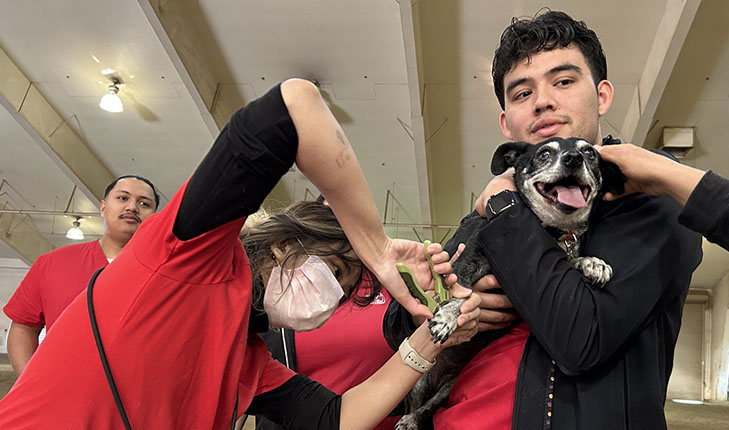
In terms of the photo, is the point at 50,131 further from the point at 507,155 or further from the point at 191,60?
the point at 507,155

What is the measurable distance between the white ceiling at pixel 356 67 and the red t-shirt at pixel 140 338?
19.6 ft

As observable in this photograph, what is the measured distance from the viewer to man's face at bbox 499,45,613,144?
170 centimetres

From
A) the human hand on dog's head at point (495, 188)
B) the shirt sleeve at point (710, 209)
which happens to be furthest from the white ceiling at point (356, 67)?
the shirt sleeve at point (710, 209)

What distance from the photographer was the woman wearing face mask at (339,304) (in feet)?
5.54

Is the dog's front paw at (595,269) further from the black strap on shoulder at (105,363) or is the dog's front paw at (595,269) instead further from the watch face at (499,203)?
the black strap on shoulder at (105,363)

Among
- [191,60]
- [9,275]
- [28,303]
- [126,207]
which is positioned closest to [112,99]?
[191,60]

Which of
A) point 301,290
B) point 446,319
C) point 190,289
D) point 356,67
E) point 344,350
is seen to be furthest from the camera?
point 356,67

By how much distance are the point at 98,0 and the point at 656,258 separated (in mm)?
8021

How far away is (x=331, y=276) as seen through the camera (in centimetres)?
172

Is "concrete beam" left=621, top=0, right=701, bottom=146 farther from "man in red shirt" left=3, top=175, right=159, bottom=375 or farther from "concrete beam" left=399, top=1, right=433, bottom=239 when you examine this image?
"man in red shirt" left=3, top=175, right=159, bottom=375

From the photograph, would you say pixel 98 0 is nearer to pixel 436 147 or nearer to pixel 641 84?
pixel 436 147

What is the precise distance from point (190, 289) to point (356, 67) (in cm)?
734

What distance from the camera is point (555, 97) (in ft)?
5.58

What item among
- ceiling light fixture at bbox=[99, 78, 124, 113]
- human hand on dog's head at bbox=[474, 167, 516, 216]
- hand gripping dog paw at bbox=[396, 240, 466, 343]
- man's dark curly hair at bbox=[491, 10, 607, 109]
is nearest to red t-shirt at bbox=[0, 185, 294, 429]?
hand gripping dog paw at bbox=[396, 240, 466, 343]
